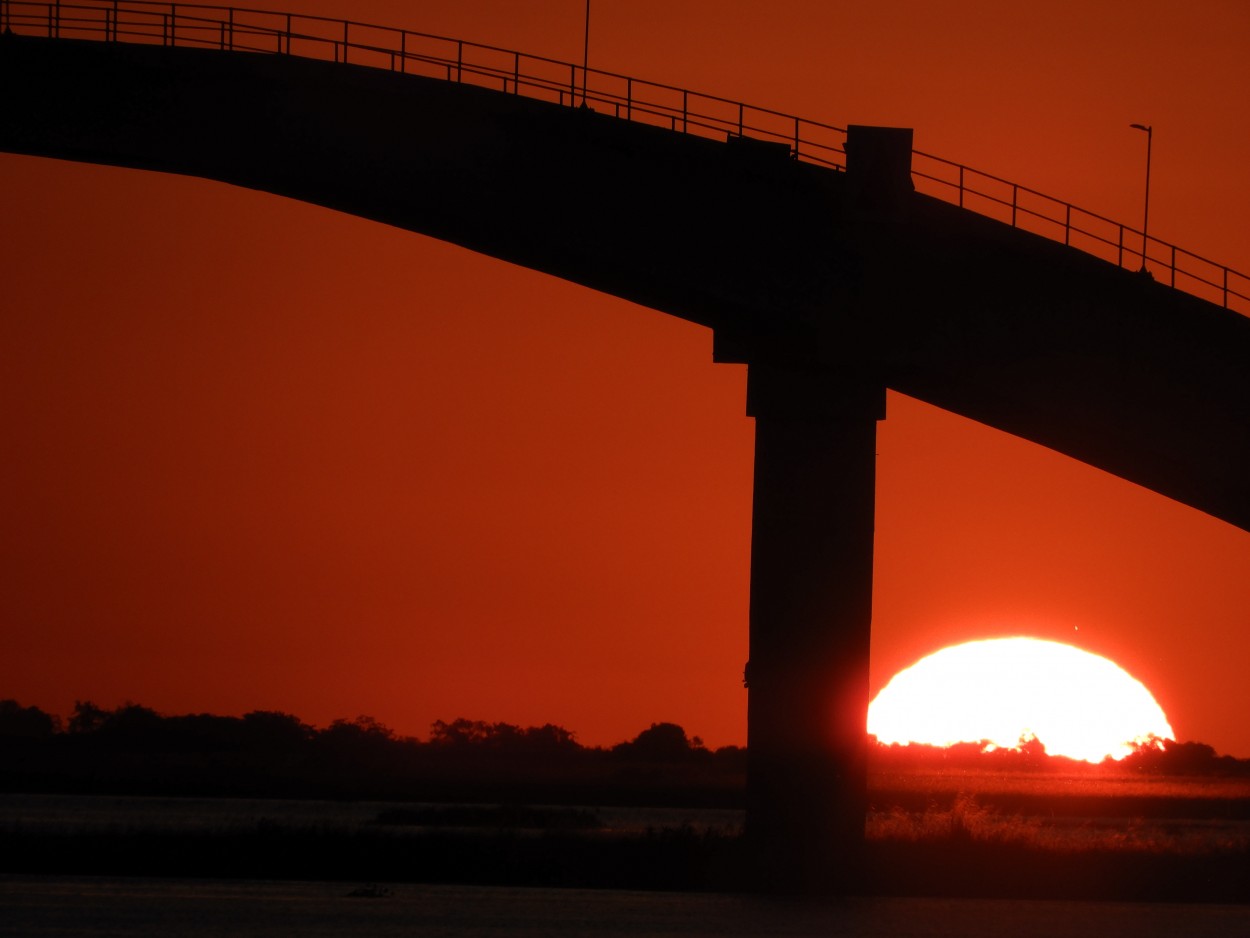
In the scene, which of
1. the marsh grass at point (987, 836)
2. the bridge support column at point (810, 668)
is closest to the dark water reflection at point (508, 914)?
the bridge support column at point (810, 668)

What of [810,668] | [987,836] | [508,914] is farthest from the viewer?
[987,836]

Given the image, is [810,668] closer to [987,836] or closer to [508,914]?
[987,836]

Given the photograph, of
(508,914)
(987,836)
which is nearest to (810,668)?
(987,836)

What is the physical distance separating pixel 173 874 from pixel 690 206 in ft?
52.0

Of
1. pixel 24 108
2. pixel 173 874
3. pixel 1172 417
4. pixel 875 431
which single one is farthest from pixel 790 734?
pixel 24 108

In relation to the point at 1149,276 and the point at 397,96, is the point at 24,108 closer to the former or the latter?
the point at 397,96

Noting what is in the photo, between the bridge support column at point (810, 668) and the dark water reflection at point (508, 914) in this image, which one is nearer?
the dark water reflection at point (508, 914)

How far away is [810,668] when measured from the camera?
1610 inches

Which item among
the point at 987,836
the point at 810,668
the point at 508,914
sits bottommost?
the point at 508,914

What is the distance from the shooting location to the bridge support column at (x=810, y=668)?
40875 mm

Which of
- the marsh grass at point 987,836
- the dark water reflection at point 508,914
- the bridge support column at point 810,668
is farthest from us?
the marsh grass at point 987,836

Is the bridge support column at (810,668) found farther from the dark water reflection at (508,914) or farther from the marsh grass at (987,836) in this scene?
the marsh grass at (987,836)

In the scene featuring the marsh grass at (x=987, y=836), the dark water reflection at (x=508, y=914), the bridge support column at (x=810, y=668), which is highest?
the bridge support column at (x=810, y=668)

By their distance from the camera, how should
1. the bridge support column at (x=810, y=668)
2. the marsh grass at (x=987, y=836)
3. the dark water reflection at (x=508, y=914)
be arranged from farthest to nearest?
1. the marsh grass at (x=987, y=836)
2. the bridge support column at (x=810, y=668)
3. the dark water reflection at (x=508, y=914)
